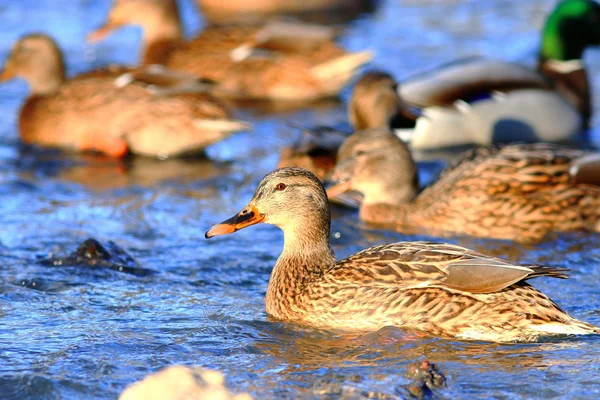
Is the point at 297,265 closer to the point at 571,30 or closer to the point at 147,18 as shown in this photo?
the point at 571,30

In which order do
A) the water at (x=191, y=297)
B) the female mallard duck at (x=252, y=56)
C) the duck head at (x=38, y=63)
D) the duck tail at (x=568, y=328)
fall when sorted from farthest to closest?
the female mallard duck at (x=252, y=56) < the duck head at (x=38, y=63) < the duck tail at (x=568, y=328) < the water at (x=191, y=297)

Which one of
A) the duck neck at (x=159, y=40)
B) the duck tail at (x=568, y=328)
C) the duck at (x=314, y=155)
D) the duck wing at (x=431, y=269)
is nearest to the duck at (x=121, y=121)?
the duck at (x=314, y=155)

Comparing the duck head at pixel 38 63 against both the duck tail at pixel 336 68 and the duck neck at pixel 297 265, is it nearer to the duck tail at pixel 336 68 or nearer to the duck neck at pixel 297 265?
the duck tail at pixel 336 68

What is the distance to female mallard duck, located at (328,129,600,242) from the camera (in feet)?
27.8

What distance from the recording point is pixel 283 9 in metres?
16.9

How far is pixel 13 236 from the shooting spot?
26.7 ft

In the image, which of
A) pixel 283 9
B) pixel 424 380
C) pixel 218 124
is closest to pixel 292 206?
pixel 424 380

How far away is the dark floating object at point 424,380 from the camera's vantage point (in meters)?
5.21

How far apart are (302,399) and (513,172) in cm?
382

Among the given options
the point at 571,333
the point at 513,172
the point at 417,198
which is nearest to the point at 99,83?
the point at 417,198

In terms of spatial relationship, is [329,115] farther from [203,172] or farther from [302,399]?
[302,399]

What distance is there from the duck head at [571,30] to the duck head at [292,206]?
228 inches

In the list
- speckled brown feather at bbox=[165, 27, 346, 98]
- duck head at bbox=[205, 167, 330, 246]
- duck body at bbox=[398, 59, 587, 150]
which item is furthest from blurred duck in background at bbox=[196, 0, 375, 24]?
duck head at bbox=[205, 167, 330, 246]

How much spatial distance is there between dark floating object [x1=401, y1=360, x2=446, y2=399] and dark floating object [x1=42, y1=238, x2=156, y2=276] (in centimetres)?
251
